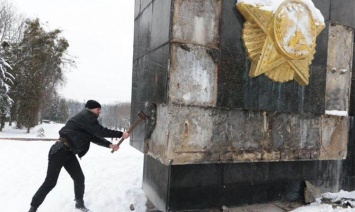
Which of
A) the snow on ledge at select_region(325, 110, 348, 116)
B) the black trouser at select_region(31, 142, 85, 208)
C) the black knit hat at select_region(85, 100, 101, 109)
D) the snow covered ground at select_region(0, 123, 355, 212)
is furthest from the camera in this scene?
the snow on ledge at select_region(325, 110, 348, 116)

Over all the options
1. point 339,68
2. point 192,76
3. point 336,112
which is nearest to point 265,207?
point 336,112

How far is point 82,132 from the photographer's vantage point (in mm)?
4688

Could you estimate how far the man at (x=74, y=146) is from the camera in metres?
4.51

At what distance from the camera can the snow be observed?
5020 millimetres

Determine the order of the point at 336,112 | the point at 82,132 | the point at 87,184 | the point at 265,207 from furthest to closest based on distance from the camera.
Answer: the point at 87,184, the point at 336,112, the point at 265,207, the point at 82,132

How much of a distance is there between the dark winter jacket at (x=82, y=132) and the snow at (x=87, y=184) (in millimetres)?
960

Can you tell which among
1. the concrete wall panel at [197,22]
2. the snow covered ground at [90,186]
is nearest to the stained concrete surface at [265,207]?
the snow covered ground at [90,186]

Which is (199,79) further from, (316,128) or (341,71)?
(341,71)

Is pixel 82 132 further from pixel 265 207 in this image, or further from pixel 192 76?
pixel 265 207

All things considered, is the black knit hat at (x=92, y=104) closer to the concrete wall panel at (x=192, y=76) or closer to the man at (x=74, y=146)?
the man at (x=74, y=146)

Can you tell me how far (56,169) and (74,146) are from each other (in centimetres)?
39

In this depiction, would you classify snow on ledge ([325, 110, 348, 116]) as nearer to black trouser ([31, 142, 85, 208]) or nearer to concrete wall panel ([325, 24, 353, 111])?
concrete wall panel ([325, 24, 353, 111])

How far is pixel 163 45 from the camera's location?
15.5 ft

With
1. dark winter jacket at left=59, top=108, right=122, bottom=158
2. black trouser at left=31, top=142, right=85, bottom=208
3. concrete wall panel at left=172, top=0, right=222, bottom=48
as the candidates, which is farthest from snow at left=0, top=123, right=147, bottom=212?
concrete wall panel at left=172, top=0, right=222, bottom=48
